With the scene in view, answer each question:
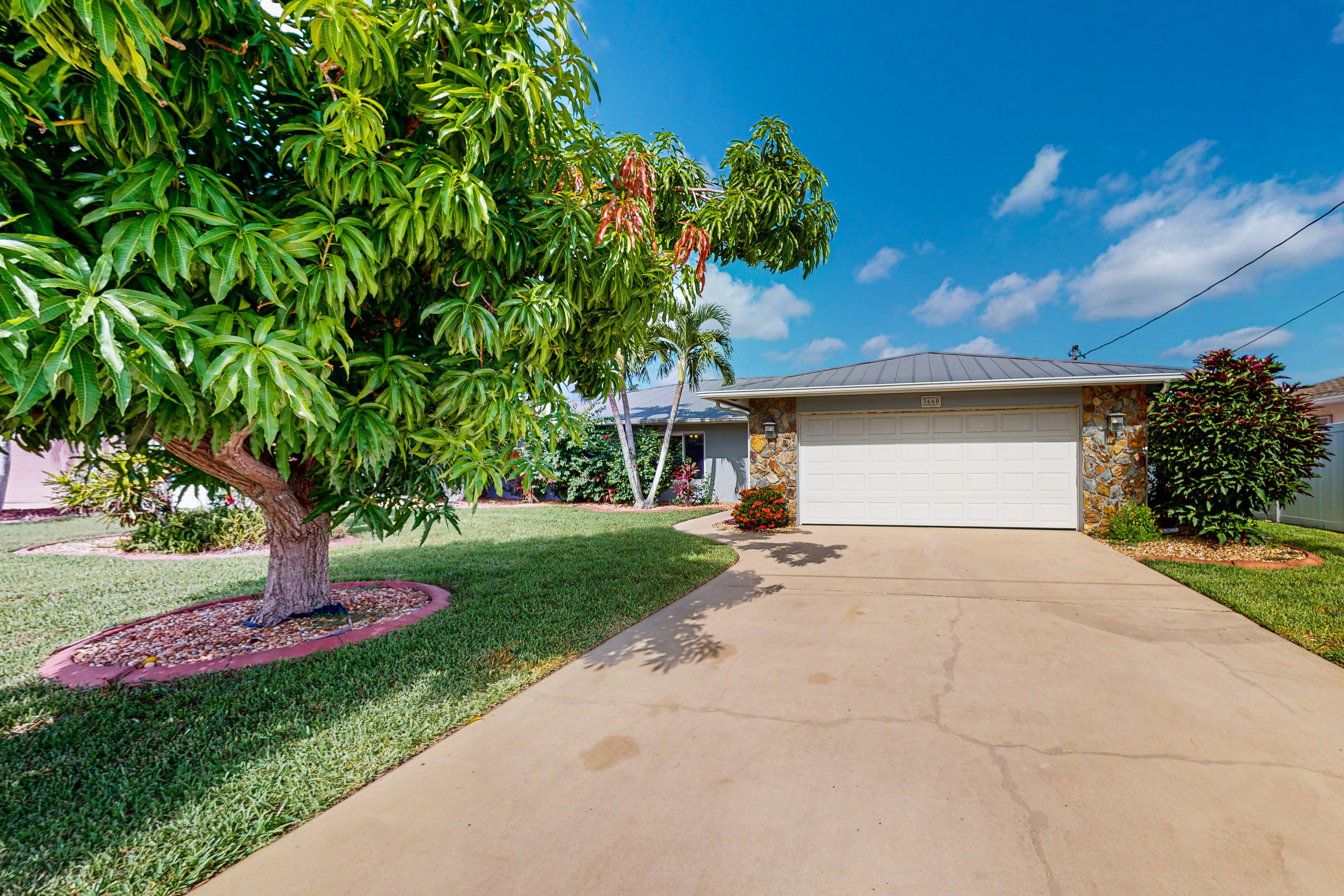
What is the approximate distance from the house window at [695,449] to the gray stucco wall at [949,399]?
507cm

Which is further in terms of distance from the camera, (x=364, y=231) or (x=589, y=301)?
(x=589, y=301)

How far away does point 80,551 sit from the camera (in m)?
7.66

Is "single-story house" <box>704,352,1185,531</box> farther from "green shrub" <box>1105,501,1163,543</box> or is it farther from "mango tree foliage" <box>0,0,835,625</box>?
"mango tree foliage" <box>0,0,835,625</box>

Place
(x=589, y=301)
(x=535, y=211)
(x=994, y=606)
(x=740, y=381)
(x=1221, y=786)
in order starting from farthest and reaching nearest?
(x=740, y=381) → (x=994, y=606) → (x=589, y=301) → (x=535, y=211) → (x=1221, y=786)

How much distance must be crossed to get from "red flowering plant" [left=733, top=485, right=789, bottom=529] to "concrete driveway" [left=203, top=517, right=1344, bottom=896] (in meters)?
5.38

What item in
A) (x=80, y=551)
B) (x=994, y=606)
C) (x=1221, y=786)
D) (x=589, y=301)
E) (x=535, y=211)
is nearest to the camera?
(x=1221, y=786)

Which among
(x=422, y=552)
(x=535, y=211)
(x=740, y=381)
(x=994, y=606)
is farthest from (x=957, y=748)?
(x=740, y=381)

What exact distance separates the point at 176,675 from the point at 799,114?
15.1 m

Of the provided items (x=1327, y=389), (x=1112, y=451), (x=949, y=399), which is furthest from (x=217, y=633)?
(x=1327, y=389)

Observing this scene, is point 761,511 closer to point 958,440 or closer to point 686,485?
point 958,440

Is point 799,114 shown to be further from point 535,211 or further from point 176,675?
point 176,675

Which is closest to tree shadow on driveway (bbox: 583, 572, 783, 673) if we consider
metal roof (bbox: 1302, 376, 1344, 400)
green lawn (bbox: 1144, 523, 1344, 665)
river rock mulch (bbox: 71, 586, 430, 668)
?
river rock mulch (bbox: 71, 586, 430, 668)

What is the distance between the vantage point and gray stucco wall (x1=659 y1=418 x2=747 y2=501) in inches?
572

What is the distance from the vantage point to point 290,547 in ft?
13.9
